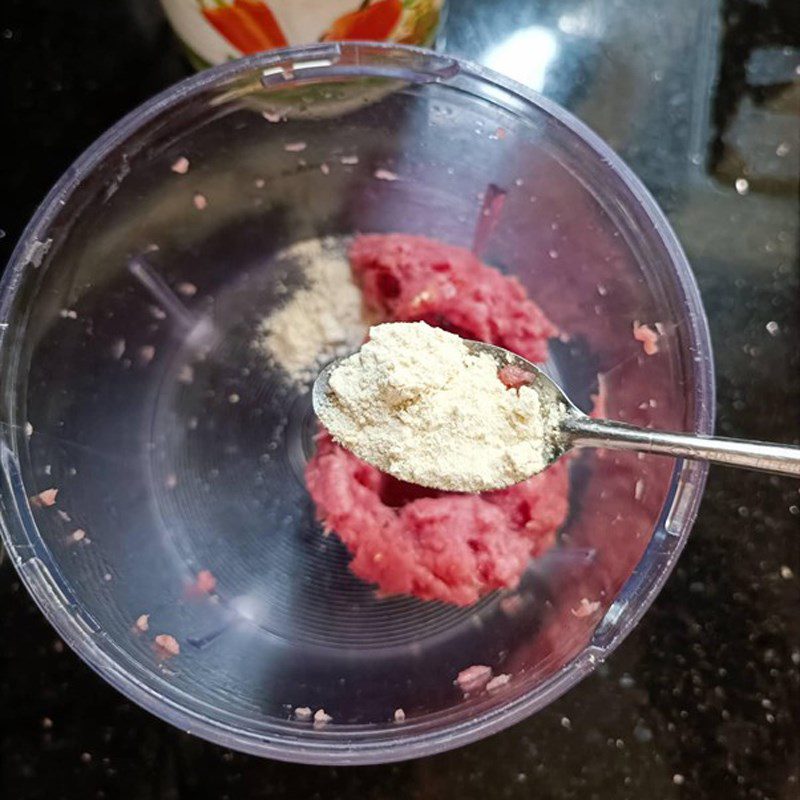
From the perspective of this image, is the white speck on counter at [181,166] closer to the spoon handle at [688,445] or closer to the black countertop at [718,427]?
the black countertop at [718,427]

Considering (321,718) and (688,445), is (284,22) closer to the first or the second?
(688,445)

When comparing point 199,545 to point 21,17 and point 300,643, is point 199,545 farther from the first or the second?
point 21,17

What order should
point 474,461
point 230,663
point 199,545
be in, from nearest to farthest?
point 474,461 < point 230,663 < point 199,545

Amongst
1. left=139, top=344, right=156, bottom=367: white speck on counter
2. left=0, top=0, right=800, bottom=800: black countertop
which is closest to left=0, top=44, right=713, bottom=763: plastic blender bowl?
left=139, top=344, right=156, bottom=367: white speck on counter

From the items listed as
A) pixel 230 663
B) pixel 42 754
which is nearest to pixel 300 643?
pixel 230 663

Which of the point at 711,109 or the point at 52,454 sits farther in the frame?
the point at 711,109

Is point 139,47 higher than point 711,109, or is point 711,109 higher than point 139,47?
point 139,47

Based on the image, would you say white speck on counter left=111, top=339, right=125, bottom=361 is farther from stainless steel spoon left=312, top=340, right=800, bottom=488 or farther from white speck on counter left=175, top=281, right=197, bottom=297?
stainless steel spoon left=312, top=340, right=800, bottom=488

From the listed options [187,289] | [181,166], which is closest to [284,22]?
[181,166]
